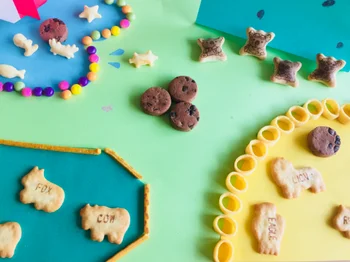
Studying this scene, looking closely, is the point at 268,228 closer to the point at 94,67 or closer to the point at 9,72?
the point at 94,67

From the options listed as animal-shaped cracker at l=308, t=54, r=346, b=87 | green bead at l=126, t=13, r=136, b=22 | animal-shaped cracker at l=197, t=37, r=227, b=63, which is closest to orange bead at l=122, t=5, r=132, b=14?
green bead at l=126, t=13, r=136, b=22

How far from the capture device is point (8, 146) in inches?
41.2

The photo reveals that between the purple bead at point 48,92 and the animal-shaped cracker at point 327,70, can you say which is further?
the animal-shaped cracker at point 327,70

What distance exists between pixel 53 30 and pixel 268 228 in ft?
2.67

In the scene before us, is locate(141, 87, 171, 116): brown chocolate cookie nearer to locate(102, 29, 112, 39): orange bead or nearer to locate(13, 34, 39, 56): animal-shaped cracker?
locate(102, 29, 112, 39): orange bead

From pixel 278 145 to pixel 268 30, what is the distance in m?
0.37

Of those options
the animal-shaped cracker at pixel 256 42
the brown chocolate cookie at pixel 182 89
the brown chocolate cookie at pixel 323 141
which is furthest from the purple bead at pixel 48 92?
the brown chocolate cookie at pixel 323 141

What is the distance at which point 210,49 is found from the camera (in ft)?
4.04

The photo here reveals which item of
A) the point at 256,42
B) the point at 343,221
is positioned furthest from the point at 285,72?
the point at 343,221

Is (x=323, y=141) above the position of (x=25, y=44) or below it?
below

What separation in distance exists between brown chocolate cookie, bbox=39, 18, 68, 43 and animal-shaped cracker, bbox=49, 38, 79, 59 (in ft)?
0.06

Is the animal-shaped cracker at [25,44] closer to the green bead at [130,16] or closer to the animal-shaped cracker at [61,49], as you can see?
the animal-shaped cracker at [61,49]

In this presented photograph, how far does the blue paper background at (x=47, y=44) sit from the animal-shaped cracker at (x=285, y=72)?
Result: 0.50m

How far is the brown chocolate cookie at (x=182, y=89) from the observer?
1155 millimetres
